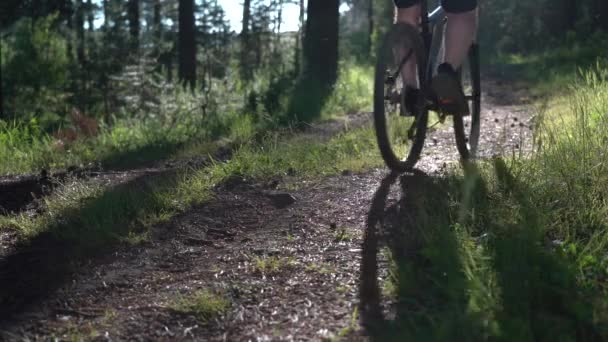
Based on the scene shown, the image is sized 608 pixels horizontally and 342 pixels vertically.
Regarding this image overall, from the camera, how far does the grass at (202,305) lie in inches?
84.3

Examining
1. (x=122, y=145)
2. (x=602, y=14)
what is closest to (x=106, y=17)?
(x=122, y=145)

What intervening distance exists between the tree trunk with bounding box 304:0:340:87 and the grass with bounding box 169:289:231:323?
7605mm

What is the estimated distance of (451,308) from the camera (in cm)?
199

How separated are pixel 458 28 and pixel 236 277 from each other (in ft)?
6.37

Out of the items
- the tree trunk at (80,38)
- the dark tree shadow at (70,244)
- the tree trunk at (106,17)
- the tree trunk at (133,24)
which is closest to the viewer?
the dark tree shadow at (70,244)

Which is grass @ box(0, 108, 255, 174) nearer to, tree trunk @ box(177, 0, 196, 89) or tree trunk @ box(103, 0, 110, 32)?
tree trunk @ box(177, 0, 196, 89)

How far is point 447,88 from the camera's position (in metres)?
3.56

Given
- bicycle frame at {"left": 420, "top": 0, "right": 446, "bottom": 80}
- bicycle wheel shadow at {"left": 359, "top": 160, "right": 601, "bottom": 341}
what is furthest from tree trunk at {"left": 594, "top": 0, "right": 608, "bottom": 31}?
bicycle wheel shadow at {"left": 359, "top": 160, "right": 601, "bottom": 341}

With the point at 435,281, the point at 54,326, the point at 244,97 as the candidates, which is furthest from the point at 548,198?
the point at 244,97

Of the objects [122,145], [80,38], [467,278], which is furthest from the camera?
[80,38]

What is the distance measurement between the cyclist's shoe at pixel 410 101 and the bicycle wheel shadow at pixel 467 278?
95 cm

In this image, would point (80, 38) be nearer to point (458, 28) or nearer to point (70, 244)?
point (458, 28)

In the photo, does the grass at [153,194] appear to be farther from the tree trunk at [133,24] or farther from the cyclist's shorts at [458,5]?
the tree trunk at [133,24]

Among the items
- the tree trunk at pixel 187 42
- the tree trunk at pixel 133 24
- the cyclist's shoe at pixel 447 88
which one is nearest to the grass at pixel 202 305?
the cyclist's shoe at pixel 447 88
